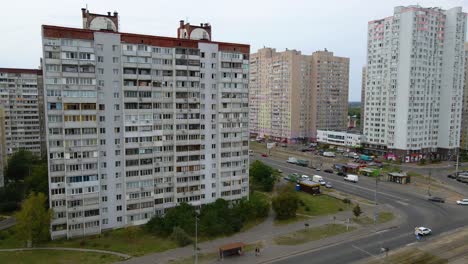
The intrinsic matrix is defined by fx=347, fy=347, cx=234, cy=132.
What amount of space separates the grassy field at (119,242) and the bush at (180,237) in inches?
39.0

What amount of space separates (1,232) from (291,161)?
9581 centimetres

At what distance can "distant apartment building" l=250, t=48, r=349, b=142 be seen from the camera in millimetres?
182000

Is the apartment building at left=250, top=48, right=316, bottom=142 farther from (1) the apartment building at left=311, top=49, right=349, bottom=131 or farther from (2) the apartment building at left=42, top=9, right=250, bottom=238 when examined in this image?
(2) the apartment building at left=42, top=9, right=250, bottom=238

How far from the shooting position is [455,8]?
129500mm

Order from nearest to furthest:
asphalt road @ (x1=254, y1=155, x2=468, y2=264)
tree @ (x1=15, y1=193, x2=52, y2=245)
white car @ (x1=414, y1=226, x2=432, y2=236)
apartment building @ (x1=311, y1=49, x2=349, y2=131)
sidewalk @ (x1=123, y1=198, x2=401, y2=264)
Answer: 1. sidewalk @ (x1=123, y1=198, x2=401, y2=264)
2. asphalt road @ (x1=254, y1=155, x2=468, y2=264)
3. tree @ (x1=15, y1=193, x2=52, y2=245)
4. white car @ (x1=414, y1=226, x2=432, y2=236)
5. apartment building @ (x1=311, y1=49, x2=349, y2=131)

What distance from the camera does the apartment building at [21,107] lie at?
117 m

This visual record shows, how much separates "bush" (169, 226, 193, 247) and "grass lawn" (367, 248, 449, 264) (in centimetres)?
2793

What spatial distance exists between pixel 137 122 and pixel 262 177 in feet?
139

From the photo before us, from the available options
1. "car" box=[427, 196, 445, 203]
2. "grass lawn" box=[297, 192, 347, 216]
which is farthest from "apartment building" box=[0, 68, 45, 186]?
"car" box=[427, 196, 445, 203]

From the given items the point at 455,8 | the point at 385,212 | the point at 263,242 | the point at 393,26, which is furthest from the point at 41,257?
the point at 455,8

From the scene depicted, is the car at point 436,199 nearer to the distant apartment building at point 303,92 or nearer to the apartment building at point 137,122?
the apartment building at point 137,122

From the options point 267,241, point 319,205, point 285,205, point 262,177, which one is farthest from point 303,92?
point 267,241

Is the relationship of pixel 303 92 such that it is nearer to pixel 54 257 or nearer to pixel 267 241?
pixel 267 241

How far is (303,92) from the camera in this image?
18412cm
